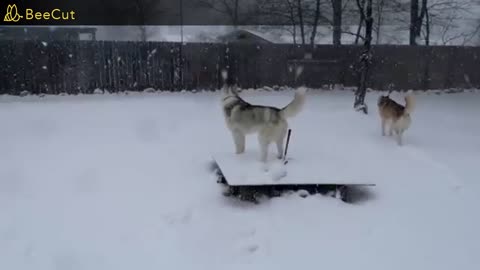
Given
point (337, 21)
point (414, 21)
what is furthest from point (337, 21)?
point (414, 21)

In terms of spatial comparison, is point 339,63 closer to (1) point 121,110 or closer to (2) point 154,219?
(1) point 121,110

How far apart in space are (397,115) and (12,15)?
1173 cm

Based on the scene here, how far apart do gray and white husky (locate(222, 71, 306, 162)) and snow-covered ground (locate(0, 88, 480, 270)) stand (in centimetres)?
81

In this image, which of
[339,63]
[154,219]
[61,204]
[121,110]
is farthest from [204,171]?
[339,63]

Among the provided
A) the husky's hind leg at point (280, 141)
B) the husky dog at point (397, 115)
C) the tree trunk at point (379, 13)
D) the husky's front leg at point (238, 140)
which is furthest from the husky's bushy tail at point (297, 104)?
the tree trunk at point (379, 13)

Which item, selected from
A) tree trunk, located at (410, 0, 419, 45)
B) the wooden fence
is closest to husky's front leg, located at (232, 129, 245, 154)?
the wooden fence

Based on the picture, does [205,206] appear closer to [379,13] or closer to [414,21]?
[414,21]

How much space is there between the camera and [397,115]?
9.78 meters

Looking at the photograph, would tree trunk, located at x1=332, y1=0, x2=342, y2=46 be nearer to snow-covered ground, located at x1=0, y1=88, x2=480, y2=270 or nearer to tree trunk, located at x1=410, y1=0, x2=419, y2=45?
tree trunk, located at x1=410, y1=0, x2=419, y2=45

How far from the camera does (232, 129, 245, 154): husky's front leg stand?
7746mm

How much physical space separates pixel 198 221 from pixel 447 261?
295 centimetres

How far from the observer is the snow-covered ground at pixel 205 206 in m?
5.45

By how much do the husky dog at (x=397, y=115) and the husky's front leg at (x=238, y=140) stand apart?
3.57 metres

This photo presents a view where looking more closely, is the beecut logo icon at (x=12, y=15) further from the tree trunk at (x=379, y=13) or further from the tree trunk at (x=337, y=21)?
the tree trunk at (x=379, y=13)
